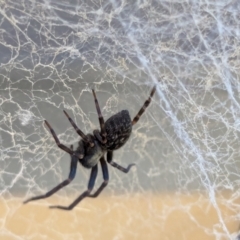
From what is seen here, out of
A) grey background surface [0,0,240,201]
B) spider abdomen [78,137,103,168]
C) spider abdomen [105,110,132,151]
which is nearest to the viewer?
spider abdomen [105,110,132,151]

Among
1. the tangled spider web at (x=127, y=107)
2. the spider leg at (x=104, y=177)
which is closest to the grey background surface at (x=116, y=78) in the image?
the tangled spider web at (x=127, y=107)

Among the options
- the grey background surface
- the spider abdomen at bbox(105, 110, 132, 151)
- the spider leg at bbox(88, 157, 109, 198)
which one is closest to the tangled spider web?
the grey background surface

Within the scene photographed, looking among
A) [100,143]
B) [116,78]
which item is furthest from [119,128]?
[116,78]

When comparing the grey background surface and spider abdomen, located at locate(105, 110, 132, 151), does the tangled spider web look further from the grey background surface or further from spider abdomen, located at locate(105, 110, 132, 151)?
spider abdomen, located at locate(105, 110, 132, 151)

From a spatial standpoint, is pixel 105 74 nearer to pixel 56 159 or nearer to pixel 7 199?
pixel 56 159

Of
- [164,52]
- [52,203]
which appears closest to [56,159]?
[52,203]

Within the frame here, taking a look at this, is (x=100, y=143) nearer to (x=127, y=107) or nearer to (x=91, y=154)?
(x=91, y=154)

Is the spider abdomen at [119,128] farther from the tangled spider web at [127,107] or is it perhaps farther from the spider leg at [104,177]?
the tangled spider web at [127,107]
